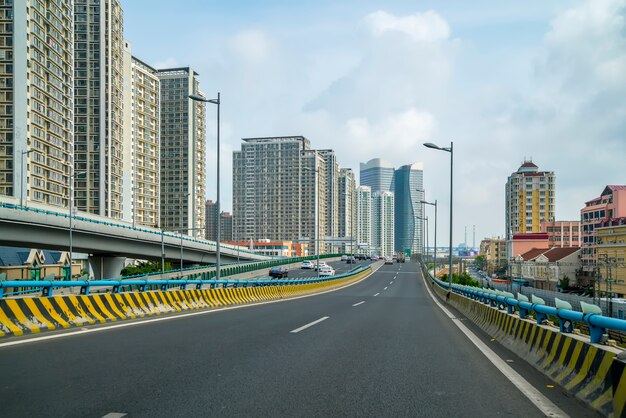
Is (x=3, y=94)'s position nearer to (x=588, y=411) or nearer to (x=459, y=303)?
(x=459, y=303)

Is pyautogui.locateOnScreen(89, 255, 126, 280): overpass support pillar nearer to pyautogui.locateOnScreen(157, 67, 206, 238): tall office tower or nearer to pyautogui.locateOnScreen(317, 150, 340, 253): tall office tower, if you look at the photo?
pyautogui.locateOnScreen(157, 67, 206, 238): tall office tower

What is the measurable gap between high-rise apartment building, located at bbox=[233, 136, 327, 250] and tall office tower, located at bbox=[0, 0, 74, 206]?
8318cm

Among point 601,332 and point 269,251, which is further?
point 269,251

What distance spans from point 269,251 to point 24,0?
97527mm

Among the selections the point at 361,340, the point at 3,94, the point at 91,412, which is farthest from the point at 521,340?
the point at 3,94

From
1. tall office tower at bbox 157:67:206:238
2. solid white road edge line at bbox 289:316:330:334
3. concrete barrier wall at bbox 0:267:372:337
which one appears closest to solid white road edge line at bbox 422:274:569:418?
solid white road edge line at bbox 289:316:330:334

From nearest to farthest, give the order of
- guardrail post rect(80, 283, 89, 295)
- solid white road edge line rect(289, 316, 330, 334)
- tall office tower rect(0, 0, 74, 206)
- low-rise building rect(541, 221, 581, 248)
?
solid white road edge line rect(289, 316, 330, 334) < guardrail post rect(80, 283, 89, 295) < tall office tower rect(0, 0, 74, 206) < low-rise building rect(541, 221, 581, 248)

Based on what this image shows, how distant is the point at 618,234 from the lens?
256 ft

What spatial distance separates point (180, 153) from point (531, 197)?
99.3 metres

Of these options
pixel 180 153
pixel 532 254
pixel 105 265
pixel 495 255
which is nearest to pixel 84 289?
pixel 105 265

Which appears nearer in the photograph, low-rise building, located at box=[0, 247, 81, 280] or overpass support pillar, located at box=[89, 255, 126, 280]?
overpass support pillar, located at box=[89, 255, 126, 280]

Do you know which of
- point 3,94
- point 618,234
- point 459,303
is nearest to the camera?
point 459,303

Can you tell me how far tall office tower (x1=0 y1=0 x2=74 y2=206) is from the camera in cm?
6962

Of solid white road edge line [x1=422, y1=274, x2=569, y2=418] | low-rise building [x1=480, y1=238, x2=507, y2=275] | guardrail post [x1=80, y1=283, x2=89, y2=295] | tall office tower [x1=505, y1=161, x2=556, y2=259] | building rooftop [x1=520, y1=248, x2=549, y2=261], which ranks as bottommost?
low-rise building [x1=480, y1=238, x2=507, y2=275]
